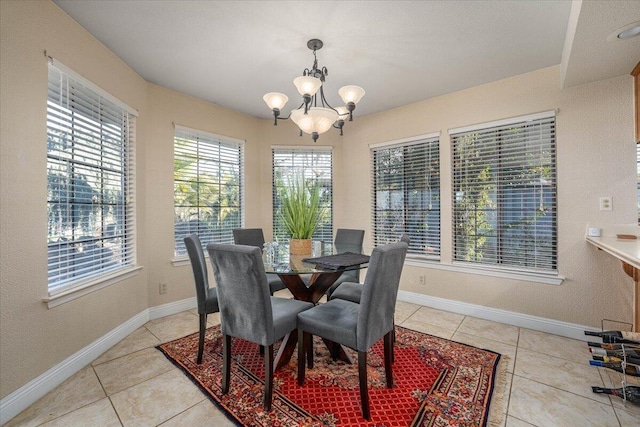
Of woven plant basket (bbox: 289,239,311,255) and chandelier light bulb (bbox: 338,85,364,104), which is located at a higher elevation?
chandelier light bulb (bbox: 338,85,364,104)

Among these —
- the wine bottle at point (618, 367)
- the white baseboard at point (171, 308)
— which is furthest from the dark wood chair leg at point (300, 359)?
the white baseboard at point (171, 308)

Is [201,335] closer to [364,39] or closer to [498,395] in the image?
[498,395]

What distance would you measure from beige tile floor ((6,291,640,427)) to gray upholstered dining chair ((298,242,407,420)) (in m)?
0.70

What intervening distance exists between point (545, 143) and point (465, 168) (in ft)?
2.47

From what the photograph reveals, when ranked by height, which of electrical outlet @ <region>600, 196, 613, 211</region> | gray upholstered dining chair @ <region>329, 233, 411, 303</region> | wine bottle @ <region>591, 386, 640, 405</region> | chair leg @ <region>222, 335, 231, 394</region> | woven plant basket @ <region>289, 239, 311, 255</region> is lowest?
wine bottle @ <region>591, 386, 640, 405</region>

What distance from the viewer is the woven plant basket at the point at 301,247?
2.63 m

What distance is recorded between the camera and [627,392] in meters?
1.71

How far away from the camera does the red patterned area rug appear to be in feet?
5.31

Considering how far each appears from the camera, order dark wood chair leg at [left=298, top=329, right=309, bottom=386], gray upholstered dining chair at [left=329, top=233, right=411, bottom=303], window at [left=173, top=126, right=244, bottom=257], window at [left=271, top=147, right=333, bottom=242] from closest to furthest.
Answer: dark wood chair leg at [left=298, top=329, right=309, bottom=386] < gray upholstered dining chair at [left=329, top=233, right=411, bottom=303] < window at [left=173, top=126, right=244, bottom=257] < window at [left=271, top=147, right=333, bottom=242]

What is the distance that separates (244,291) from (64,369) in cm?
155

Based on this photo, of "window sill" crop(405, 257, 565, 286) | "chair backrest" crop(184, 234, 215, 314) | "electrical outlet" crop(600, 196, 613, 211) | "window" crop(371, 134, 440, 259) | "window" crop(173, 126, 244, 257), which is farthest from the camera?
"window" crop(371, 134, 440, 259)

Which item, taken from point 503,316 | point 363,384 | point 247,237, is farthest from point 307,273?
point 503,316

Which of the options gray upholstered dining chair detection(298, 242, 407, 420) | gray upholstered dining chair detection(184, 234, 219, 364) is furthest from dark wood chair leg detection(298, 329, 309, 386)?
gray upholstered dining chair detection(184, 234, 219, 364)

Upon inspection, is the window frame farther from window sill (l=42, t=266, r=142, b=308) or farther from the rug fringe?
the rug fringe
